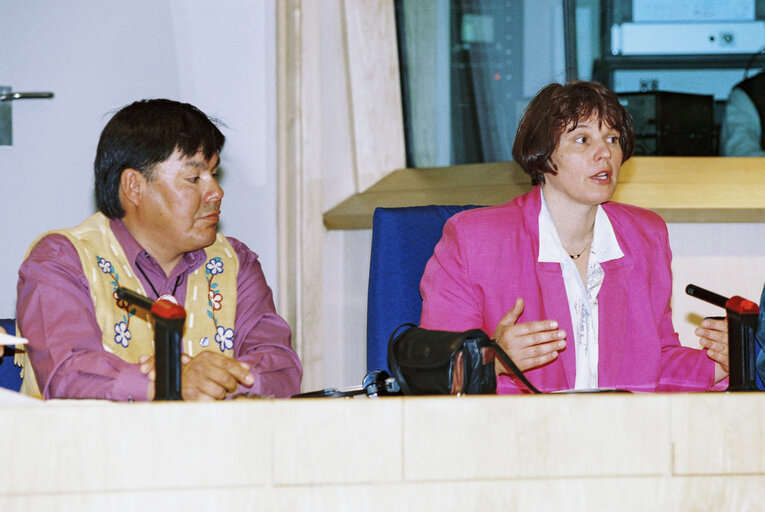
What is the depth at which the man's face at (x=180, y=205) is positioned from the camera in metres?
1.62

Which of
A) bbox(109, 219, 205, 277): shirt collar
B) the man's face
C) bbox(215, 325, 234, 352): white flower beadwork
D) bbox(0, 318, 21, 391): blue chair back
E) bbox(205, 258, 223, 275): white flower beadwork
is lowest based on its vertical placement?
bbox(0, 318, 21, 391): blue chair back

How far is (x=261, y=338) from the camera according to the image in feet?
Answer: 5.42

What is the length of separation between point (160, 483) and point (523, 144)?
1.15 metres

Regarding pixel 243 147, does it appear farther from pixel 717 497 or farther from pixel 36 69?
pixel 717 497

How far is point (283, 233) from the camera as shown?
96.2 inches

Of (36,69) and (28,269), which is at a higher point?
(36,69)

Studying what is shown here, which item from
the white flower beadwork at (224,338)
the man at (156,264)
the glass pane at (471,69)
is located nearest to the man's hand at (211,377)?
the man at (156,264)

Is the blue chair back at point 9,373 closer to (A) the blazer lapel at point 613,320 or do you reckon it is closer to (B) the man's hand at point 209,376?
(B) the man's hand at point 209,376

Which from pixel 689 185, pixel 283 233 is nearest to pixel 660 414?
pixel 689 185

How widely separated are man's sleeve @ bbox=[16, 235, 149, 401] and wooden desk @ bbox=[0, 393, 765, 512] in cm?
49

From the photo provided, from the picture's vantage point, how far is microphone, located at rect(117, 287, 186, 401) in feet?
2.96

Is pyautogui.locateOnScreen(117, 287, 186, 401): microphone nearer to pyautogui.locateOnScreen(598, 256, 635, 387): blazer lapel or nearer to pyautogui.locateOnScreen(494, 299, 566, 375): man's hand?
pyautogui.locateOnScreen(494, 299, 566, 375): man's hand

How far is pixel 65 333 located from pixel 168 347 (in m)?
0.57

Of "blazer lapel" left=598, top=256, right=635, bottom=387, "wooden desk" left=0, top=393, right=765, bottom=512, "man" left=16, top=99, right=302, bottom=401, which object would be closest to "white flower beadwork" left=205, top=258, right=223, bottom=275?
"man" left=16, top=99, right=302, bottom=401
